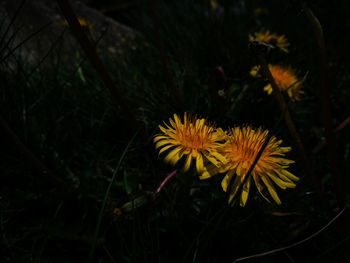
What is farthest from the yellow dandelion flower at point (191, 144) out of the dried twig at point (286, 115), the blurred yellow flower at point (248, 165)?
the dried twig at point (286, 115)

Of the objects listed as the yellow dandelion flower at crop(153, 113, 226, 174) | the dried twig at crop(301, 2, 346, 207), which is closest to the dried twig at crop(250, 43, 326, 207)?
the dried twig at crop(301, 2, 346, 207)

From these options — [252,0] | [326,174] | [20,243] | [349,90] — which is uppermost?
[252,0]

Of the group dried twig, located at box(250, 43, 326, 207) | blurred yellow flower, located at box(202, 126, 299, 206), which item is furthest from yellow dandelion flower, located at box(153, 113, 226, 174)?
dried twig, located at box(250, 43, 326, 207)

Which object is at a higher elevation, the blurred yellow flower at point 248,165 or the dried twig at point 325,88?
the dried twig at point 325,88

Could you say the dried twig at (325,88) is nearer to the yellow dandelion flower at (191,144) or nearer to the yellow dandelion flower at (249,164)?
the yellow dandelion flower at (249,164)

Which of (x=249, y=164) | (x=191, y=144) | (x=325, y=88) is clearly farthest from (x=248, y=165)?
(x=325, y=88)

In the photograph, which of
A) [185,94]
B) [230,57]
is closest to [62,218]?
[185,94]

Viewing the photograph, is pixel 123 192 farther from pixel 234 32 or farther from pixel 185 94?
pixel 234 32

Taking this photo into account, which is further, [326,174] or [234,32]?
[234,32]

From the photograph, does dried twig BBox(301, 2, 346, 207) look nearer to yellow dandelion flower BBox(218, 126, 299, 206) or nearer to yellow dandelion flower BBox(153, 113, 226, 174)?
yellow dandelion flower BBox(218, 126, 299, 206)

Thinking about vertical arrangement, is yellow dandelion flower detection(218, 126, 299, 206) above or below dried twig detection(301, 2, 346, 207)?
below

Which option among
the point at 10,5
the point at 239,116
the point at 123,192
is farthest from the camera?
the point at 10,5
